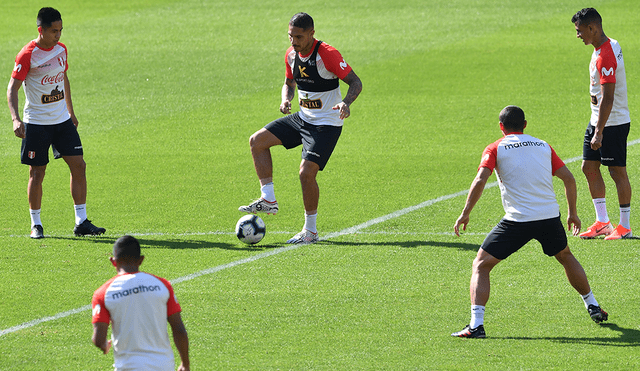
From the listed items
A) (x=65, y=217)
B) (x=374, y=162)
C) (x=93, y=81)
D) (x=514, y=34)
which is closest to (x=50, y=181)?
(x=65, y=217)

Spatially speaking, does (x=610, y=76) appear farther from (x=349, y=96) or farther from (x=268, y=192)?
(x=268, y=192)

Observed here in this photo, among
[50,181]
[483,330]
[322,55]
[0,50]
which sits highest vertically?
[0,50]

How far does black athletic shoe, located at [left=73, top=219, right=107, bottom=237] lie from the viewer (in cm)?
991

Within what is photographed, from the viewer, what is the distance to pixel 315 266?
8516 mm

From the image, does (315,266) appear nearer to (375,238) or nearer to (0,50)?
(375,238)

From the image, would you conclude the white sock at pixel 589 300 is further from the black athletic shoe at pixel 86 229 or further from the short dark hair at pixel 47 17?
the short dark hair at pixel 47 17

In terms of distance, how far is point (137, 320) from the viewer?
14.7 ft

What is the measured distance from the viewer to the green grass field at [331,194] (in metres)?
6.50

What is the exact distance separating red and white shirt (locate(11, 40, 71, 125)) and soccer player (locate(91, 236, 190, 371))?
5886 millimetres

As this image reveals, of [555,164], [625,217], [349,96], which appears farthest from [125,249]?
[625,217]

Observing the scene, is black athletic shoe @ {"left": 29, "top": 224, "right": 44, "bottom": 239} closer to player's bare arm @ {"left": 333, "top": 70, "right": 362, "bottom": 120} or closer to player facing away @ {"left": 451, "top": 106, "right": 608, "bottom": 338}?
player's bare arm @ {"left": 333, "top": 70, "right": 362, "bottom": 120}

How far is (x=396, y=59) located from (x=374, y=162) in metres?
7.59

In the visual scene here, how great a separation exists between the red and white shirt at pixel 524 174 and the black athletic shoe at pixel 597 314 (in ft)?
2.69

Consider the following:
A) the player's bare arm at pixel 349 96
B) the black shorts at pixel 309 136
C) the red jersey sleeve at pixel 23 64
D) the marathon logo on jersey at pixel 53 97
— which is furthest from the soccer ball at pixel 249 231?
the red jersey sleeve at pixel 23 64
